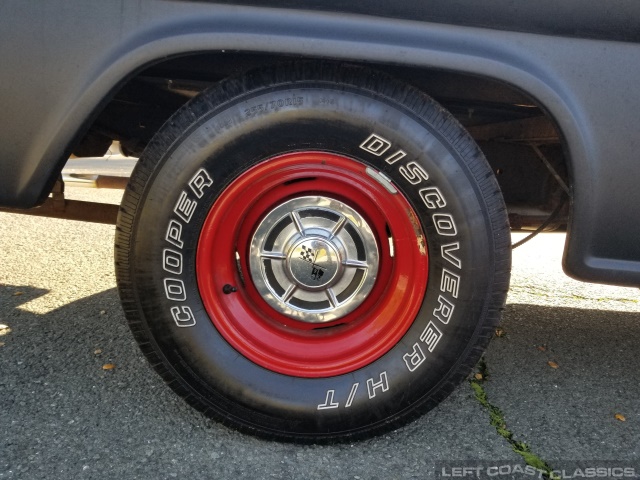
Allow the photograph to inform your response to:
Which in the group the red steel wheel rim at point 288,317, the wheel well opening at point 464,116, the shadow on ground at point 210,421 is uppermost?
the wheel well opening at point 464,116

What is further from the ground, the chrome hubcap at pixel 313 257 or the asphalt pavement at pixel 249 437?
the chrome hubcap at pixel 313 257

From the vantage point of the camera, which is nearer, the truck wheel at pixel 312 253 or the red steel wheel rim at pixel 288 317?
the truck wheel at pixel 312 253

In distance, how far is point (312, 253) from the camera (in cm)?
199

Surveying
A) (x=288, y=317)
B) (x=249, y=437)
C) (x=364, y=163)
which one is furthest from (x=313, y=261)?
(x=249, y=437)

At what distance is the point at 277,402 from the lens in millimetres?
1930

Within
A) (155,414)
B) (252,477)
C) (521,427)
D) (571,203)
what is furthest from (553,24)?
(155,414)

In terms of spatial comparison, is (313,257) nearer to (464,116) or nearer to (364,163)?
(364,163)

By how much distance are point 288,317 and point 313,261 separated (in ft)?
0.71

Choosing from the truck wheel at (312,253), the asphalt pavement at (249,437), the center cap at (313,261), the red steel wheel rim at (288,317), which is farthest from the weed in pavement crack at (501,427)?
the center cap at (313,261)

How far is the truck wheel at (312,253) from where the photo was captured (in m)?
1.81

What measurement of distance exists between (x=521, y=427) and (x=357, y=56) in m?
1.33

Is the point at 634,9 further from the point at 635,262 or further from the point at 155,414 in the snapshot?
the point at 155,414

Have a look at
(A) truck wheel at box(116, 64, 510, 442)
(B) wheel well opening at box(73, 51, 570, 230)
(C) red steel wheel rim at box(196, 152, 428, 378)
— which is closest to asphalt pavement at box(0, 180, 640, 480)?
(A) truck wheel at box(116, 64, 510, 442)

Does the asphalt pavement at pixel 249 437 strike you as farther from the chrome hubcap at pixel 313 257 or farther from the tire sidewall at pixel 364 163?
the chrome hubcap at pixel 313 257
